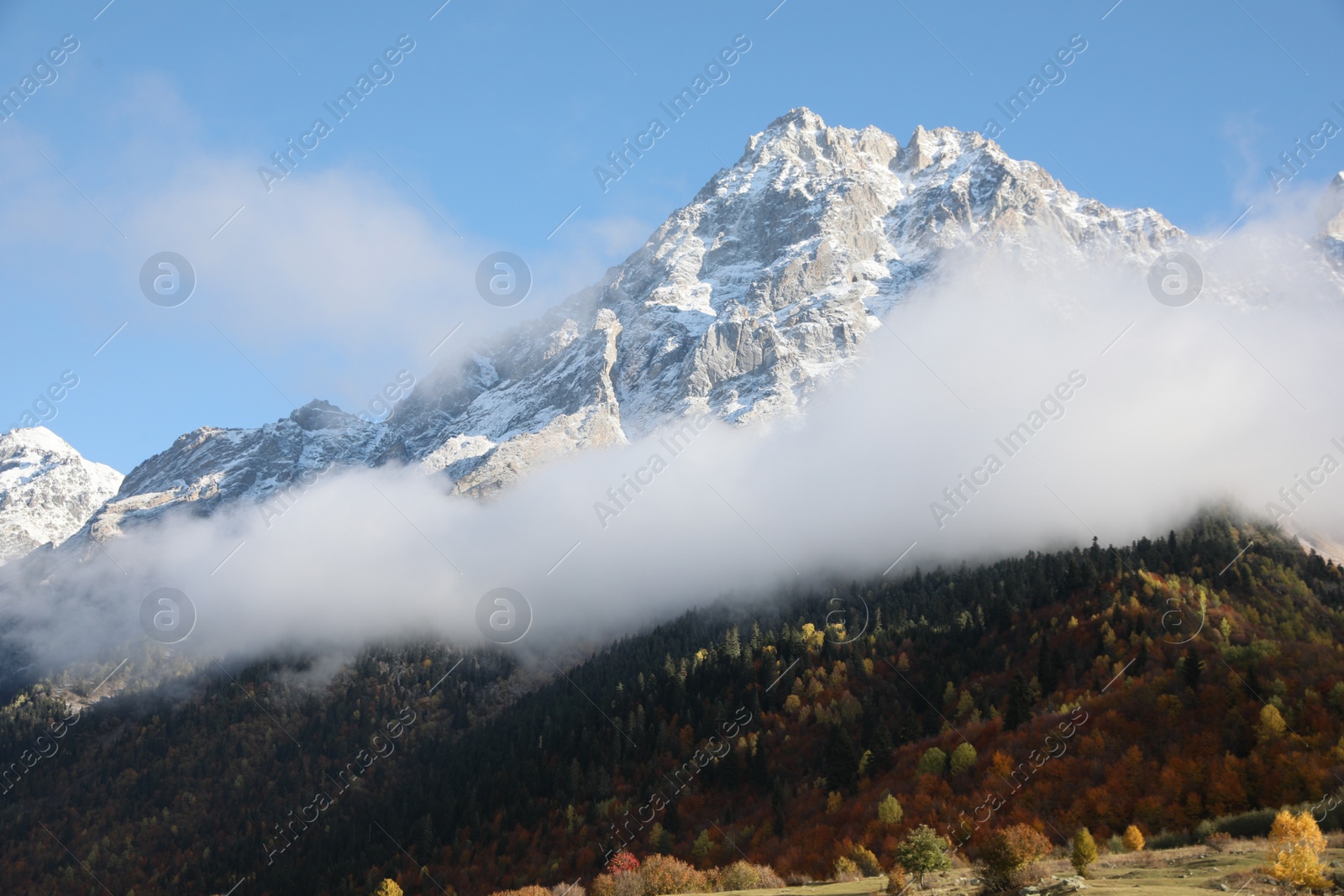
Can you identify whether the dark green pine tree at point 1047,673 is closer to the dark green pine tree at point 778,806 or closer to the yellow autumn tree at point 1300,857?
the dark green pine tree at point 778,806

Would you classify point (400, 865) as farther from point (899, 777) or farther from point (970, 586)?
point (970, 586)

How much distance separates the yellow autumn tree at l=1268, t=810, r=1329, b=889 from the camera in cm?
4584

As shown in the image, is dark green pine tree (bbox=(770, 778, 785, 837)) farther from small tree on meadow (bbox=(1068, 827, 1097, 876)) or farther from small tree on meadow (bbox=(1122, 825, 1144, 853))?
small tree on meadow (bbox=(1068, 827, 1097, 876))

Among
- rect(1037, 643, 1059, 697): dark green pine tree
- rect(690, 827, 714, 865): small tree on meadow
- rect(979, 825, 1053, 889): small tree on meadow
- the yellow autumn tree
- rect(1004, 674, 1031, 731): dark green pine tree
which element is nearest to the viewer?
the yellow autumn tree

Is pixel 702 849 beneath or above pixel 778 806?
beneath

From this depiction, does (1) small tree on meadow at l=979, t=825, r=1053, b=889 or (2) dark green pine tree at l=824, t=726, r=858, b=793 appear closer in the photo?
(1) small tree on meadow at l=979, t=825, r=1053, b=889

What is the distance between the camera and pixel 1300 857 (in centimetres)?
4634

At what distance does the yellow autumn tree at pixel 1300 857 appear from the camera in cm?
4584

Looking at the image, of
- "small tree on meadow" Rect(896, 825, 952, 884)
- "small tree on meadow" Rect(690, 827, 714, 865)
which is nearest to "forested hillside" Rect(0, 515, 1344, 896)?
"small tree on meadow" Rect(690, 827, 714, 865)

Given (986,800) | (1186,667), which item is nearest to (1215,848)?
(986,800)

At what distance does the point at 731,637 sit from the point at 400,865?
8063 cm

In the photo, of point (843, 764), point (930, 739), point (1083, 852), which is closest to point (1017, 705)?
point (930, 739)

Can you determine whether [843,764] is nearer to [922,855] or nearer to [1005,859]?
[922,855]

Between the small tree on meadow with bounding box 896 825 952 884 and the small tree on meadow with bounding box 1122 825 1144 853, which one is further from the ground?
the small tree on meadow with bounding box 896 825 952 884
